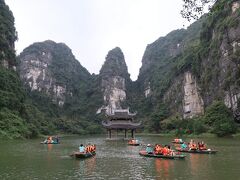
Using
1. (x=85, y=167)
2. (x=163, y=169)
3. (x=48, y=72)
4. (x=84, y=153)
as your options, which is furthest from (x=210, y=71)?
(x=48, y=72)

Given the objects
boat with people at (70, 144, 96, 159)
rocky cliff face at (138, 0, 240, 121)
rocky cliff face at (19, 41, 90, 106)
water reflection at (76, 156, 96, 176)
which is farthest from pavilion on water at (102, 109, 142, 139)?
rocky cliff face at (19, 41, 90, 106)

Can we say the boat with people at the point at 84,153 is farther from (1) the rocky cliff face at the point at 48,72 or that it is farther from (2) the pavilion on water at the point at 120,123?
(1) the rocky cliff face at the point at 48,72

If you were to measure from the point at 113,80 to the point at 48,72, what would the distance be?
82.1ft

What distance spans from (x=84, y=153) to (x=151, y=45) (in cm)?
14275

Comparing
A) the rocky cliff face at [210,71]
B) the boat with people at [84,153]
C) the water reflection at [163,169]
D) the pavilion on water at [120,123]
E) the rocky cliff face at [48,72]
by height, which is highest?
the rocky cliff face at [48,72]

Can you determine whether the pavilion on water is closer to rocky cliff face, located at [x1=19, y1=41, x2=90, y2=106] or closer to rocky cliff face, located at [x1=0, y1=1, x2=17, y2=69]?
rocky cliff face, located at [x1=0, y1=1, x2=17, y2=69]

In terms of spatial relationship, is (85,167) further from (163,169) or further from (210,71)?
(210,71)

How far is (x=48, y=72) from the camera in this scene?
134m

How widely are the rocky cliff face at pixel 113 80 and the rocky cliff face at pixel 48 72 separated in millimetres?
15404

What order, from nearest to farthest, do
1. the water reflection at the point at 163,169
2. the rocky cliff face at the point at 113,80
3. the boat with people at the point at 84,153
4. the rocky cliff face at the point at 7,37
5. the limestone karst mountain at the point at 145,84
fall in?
the water reflection at the point at 163,169 < the boat with people at the point at 84,153 < the limestone karst mountain at the point at 145,84 < the rocky cliff face at the point at 7,37 < the rocky cliff face at the point at 113,80

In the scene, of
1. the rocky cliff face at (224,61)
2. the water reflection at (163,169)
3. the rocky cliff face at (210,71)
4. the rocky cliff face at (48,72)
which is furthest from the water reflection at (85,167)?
the rocky cliff face at (48,72)

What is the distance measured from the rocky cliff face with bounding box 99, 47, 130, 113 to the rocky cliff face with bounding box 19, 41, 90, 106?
15404 millimetres

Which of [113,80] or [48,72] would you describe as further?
[48,72]

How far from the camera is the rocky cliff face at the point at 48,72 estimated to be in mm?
129250
